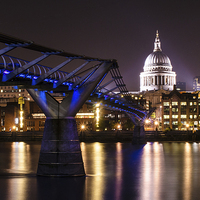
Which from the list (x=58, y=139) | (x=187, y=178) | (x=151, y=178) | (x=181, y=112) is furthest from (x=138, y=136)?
(x=181, y=112)

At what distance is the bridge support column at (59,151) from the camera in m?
36.3

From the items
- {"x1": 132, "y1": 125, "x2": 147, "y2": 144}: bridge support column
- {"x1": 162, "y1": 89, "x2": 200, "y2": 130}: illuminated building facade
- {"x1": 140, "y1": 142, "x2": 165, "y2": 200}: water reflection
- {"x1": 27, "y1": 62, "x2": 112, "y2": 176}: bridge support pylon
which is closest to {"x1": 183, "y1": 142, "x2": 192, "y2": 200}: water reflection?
{"x1": 140, "y1": 142, "x2": 165, "y2": 200}: water reflection

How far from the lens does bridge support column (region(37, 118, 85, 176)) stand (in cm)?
3631

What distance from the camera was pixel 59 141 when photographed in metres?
36.4

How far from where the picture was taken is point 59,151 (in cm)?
3631

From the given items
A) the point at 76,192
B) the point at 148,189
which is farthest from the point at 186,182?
the point at 76,192

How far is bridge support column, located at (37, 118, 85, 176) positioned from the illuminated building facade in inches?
6174

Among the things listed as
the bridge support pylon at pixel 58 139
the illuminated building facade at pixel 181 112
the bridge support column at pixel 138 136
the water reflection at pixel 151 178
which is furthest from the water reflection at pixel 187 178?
the illuminated building facade at pixel 181 112

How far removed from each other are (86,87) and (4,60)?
29.0 feet

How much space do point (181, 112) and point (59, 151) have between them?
162360 mm

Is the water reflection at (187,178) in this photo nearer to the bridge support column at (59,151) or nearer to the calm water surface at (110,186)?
the calm water surface at (110,186)

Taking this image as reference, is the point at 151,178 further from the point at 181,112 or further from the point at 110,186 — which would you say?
the point at 181,112

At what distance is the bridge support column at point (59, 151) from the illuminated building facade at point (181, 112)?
157 metres

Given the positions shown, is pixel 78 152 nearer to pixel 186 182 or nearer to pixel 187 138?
pixel 186 182
